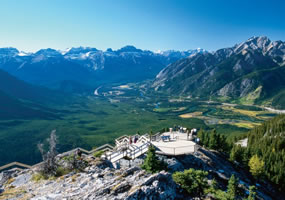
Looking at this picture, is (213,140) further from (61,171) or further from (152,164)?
(61,171)

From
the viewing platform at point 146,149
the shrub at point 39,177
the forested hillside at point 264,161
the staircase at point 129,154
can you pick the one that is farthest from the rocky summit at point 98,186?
the forested hillside at point 264,161

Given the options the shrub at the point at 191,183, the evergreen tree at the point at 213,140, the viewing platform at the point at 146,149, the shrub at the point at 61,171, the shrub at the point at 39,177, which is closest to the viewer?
the shrub at the point at 191,183

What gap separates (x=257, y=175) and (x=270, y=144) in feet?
117

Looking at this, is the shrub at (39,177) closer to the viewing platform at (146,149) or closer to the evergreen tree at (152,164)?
the viewing platform at (146,149)

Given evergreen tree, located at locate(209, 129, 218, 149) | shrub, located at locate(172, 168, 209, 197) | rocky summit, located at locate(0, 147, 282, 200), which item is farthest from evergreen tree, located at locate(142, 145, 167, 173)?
evergreen tree, located at locate(209, 129, 218, 149)

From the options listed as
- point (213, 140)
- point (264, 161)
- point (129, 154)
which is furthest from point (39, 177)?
point (264, 161)

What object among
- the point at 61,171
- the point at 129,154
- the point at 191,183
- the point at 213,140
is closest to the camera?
the point at 191,183

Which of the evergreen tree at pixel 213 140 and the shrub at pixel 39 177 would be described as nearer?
the shrub at pixel 39 177

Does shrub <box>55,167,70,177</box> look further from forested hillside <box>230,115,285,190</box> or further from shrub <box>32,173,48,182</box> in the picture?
forested hillside <box>230,115,285,190</box>

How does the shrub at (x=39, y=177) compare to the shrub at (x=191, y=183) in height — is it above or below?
below

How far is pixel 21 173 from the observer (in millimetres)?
24797

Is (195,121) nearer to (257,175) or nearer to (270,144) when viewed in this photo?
(270,144)

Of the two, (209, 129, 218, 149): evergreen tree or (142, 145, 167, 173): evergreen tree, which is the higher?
(142, 145, 167, 173): evergreen tree

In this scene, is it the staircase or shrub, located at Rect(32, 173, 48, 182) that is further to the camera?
the staircase
